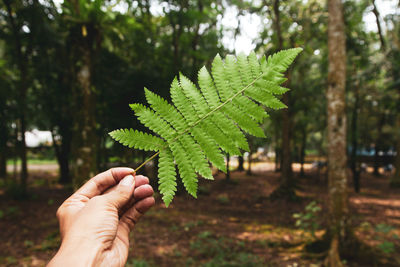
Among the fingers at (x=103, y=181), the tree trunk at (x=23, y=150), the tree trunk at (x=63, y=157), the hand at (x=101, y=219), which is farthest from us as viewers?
the tree trunk at (x=63, y=157)

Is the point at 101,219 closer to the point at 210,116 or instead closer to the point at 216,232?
the point at 210,116

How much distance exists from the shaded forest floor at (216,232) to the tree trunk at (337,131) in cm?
84

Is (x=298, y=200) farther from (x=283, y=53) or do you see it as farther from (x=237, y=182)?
(x=283, y=53)

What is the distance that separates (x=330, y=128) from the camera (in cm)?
513

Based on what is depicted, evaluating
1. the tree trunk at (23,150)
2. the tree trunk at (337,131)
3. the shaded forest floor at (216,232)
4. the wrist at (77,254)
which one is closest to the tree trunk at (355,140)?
the shaded forest floor at (216,232)

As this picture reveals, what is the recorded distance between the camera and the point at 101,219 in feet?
3.87

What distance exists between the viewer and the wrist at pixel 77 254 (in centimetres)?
105

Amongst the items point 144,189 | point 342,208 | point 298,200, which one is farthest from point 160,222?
point 144,189

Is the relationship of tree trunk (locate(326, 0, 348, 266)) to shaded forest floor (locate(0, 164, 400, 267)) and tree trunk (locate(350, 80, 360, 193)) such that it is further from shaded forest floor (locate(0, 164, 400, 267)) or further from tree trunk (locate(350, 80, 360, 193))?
tree trunk (locate(350, 80, 360, 193))

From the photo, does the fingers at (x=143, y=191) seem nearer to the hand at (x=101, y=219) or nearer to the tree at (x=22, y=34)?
the hand at (x=101, y=219)

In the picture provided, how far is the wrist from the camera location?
41.5 inches

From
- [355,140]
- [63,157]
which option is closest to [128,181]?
[355,140]

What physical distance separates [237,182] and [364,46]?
36.6 feet

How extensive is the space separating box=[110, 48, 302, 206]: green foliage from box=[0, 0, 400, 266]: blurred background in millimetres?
2281
